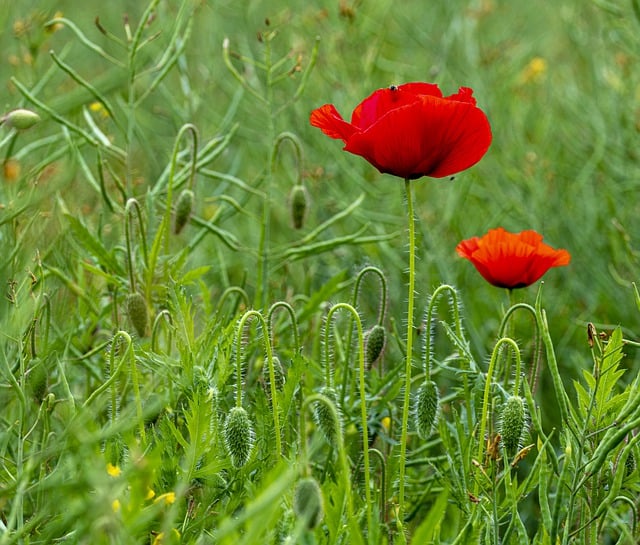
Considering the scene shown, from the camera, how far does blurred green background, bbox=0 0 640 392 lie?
2840mm

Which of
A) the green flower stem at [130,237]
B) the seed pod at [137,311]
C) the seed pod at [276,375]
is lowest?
the seed pod at [276,375]

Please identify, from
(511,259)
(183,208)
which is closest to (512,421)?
(511,259)

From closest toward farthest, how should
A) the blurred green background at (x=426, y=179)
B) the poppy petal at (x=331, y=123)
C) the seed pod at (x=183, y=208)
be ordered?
the poppy petal at (x=331, y=123) < the seed pod at (x=183, y=208) < the blurred green background at (x=426, y=179)

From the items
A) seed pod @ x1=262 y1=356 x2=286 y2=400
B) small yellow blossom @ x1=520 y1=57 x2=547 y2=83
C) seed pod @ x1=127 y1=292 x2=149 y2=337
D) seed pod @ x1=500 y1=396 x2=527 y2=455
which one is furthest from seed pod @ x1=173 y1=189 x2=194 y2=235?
small yellow blossom @ x1=520 y1=57 x2=547 y2=83

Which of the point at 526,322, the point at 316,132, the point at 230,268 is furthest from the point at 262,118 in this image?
the point at 526,322

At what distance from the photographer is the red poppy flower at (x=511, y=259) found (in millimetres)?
1740

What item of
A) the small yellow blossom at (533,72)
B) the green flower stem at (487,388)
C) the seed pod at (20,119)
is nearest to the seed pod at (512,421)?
the green flower stem at (487,388)

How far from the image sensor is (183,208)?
2.08 metres

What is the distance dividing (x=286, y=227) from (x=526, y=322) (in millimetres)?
1068

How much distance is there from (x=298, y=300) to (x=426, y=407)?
1042 millimetres

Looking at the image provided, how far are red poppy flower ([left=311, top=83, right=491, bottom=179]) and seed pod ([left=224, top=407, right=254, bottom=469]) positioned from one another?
425 mm

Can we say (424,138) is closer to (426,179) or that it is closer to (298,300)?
(298,300)

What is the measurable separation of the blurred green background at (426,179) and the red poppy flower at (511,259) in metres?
0.71

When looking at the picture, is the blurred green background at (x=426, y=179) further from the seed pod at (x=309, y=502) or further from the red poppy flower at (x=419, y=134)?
the seed pod at (x=309, y=502)
